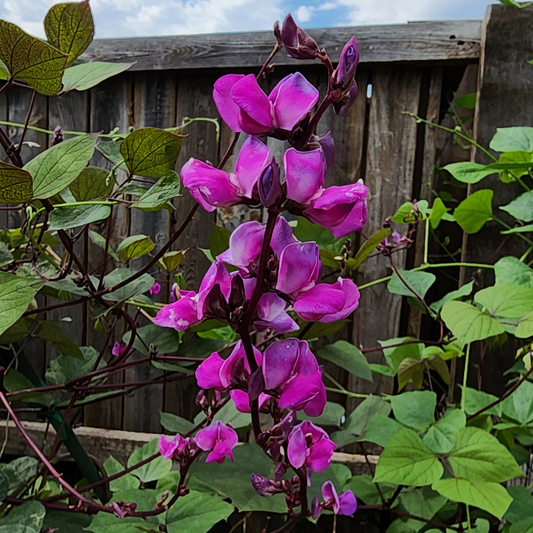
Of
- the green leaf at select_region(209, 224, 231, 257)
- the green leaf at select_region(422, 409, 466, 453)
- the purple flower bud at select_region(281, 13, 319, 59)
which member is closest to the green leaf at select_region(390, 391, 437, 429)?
the green leaf at select_region(422, 409, 466, 453)

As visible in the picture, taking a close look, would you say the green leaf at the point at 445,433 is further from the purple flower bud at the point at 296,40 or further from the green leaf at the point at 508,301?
the purple flower bud at the point at 296,40

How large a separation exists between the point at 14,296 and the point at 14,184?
84mm

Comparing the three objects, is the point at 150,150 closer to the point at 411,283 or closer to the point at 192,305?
the point at 192,305

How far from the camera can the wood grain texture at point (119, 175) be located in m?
1.64

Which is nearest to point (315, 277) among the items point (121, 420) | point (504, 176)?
point (504, 176)

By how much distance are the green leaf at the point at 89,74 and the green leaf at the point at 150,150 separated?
0.33 ft

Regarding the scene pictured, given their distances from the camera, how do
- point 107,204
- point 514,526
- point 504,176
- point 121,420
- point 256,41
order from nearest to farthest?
point 107,204 → point 514,526 → point 504,176 → point 256,41 → point 121,420

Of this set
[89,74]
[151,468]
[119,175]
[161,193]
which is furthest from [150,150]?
[119,175]

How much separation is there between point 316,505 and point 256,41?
4.65 ft

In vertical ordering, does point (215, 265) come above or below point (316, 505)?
above

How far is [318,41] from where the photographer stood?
4.81ft

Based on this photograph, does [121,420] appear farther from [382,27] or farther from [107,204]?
[382,27]

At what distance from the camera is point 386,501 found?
93cm

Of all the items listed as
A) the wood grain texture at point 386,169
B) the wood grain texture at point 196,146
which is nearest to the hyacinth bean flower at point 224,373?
the wood grain texture at point 386,169
